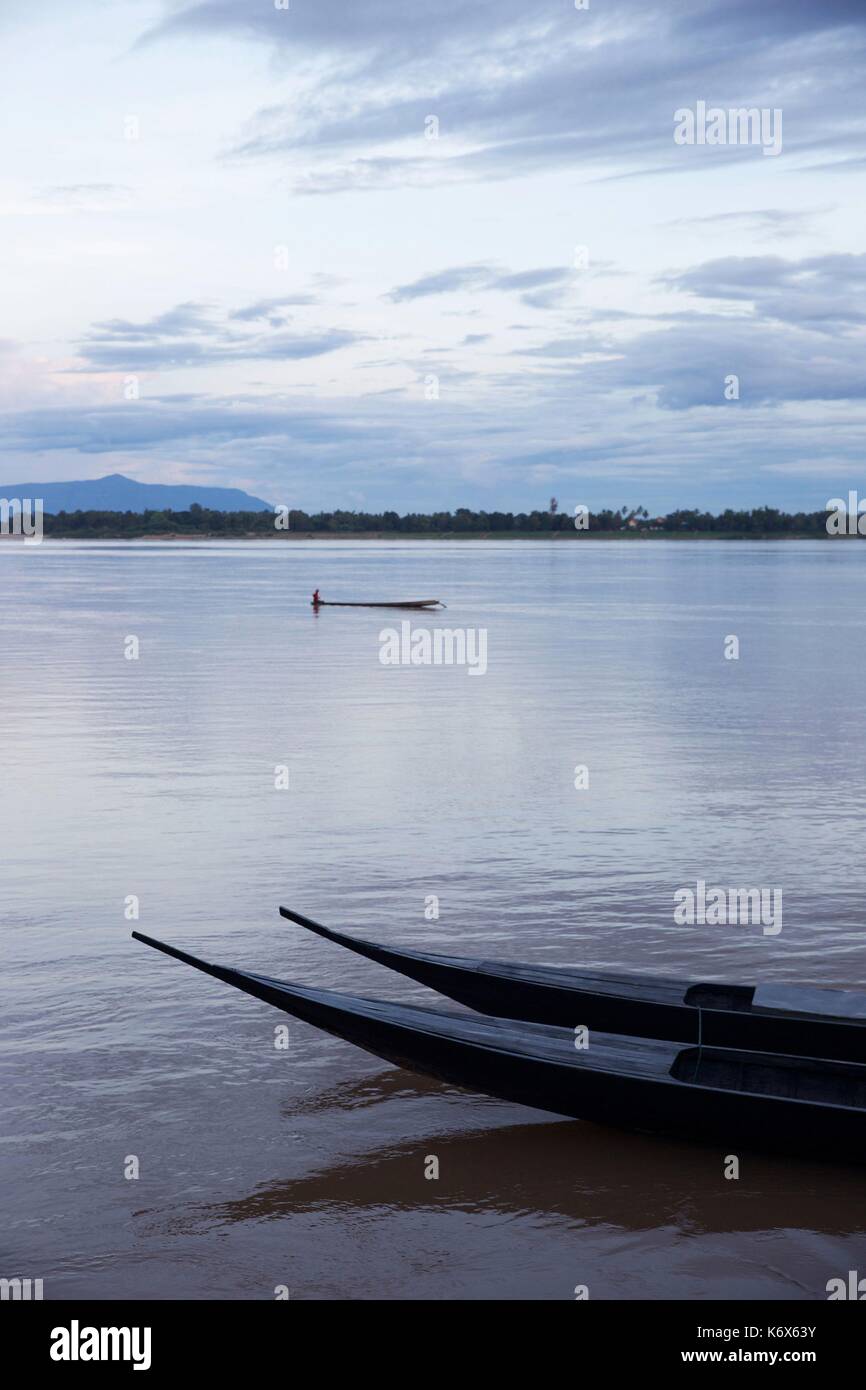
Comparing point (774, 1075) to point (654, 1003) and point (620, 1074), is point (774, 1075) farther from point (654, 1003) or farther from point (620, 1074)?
point (654, 1003)

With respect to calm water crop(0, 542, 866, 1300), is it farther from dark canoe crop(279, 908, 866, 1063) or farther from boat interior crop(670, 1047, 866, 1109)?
dark canoe crop(279, 908, 866, 1063)

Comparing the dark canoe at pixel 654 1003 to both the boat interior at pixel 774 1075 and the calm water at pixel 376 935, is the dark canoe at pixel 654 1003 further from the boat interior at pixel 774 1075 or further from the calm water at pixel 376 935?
the calm water at pixel 376 935

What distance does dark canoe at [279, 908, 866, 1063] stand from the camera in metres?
9.99

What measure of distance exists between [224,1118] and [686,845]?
9.64 metres

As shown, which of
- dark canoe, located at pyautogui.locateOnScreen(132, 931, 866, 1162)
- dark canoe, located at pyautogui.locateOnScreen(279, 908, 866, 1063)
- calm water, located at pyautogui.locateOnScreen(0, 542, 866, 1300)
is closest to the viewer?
calm water, located at pyautogui.locateOnScreen(0, 542, 866, 1300)

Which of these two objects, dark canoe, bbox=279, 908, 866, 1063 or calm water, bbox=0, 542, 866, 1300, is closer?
calm water, bbox=0, 542, 866, 1300

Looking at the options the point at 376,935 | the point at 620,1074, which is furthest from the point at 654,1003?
the point at 376,935

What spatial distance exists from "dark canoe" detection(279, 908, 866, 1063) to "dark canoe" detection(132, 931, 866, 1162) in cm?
38

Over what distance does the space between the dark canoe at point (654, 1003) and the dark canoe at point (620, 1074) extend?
1.26ft

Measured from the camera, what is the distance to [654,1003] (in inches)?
418

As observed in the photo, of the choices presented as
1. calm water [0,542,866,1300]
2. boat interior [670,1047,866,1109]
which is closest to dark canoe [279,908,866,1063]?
boat interior [670,1047,866,1109]

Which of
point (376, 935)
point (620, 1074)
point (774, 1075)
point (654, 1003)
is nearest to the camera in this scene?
point (620, 1074)

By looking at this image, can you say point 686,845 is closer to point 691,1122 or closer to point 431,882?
point 431,882

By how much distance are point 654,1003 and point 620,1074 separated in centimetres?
117
